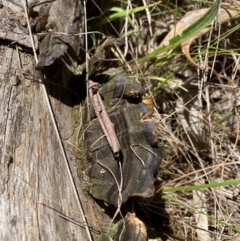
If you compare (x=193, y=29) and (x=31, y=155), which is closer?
(x=31, y=155)

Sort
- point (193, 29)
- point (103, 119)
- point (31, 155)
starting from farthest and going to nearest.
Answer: point (193, 29) → point (103, 119) → point (31, 155)

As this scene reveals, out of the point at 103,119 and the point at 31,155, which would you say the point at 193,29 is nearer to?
the point at 103,119

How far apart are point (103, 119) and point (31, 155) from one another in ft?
0.91

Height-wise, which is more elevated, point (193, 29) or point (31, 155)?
point (193, 29)

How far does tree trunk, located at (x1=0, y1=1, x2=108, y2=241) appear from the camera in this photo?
1150 mm

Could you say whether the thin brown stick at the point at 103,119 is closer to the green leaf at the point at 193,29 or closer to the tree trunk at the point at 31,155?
the tree trunk at the point at 31,155

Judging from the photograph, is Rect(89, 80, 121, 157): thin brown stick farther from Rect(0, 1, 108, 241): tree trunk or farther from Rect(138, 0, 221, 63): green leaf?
Rect(138, 0, 221, 63): green leaf

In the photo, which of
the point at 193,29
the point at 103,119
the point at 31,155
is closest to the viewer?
the point at 31,155

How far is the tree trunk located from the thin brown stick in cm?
10

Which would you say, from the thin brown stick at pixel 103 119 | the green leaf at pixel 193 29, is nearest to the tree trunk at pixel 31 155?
the thin brown stick at pixel 103 119

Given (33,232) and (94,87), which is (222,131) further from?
(33,232)

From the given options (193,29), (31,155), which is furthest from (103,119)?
(193,29)

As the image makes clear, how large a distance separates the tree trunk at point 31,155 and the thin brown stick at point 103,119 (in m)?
0.10

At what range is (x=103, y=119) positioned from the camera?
1.41 m
